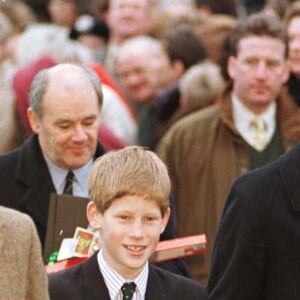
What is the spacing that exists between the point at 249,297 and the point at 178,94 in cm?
543

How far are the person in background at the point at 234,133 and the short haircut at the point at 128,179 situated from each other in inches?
114

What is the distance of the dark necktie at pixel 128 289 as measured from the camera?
20.7 ft

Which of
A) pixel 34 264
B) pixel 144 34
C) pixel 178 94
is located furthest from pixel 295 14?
pixel 34 264

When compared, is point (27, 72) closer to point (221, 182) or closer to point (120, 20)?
point (221, 182)

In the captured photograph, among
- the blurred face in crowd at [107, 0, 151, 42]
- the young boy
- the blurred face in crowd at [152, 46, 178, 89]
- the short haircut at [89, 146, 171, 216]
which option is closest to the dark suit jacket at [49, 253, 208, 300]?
the young boy

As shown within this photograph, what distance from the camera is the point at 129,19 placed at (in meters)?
13.9

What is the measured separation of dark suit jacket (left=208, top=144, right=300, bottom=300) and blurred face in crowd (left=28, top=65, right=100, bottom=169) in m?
1.36

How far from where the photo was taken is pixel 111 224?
6.34m

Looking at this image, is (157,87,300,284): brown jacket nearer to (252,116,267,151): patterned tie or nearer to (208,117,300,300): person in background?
(252,116,267,151): patterned tie

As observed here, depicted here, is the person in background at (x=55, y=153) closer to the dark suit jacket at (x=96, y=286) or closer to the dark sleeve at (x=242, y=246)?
the dark sleeve at (x=242, y=246)

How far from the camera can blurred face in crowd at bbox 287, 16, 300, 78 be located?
1159 cm

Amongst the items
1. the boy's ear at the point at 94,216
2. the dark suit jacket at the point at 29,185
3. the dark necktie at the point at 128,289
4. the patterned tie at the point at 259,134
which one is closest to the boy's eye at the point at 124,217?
the boy's ear at the point at 94,216

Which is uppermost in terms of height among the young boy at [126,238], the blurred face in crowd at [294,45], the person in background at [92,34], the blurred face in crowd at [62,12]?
the blurred face in crowd at [62,12]

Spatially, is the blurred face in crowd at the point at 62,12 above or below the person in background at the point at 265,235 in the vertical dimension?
above
